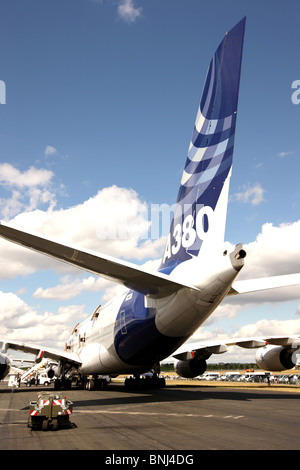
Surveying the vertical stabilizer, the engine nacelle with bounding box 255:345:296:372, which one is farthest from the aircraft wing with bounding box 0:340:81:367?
the vertical stabilizer

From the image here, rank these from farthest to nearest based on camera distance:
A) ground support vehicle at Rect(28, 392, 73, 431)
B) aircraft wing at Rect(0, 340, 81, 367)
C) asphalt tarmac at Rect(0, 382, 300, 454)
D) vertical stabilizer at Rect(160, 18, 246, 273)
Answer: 1. aircraft wing at Rect(0, 340, 81, 367)
2. vertical stabilizer at Rect(160, 18, 246, 273)
3. ground support vehicle at Rect(28, 392, 73, 431)
4. asphalt tarmac at Rect(0, 382, 300, 454)

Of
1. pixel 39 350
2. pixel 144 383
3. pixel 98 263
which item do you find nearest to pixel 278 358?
pixel 144 383

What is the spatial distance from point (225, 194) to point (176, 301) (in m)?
4.33

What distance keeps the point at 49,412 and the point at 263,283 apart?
7.76m

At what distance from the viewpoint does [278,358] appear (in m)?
25.7

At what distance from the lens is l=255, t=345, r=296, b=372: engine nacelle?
25.6 m

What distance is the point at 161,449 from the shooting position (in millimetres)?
6629

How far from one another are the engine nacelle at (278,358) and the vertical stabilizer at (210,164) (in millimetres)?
12597

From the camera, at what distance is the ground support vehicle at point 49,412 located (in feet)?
30.1

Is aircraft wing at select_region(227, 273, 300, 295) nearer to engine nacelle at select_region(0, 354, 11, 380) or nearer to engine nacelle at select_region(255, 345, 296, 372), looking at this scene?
engine nacelle at select_region(255, 345, 296, 372)

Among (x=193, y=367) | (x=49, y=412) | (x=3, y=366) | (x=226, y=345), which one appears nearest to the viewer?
(x=49, y=412)

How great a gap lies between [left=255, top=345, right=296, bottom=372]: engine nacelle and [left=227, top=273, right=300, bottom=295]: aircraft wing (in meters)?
13.6

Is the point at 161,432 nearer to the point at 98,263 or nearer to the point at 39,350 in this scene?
the point at 98,263
